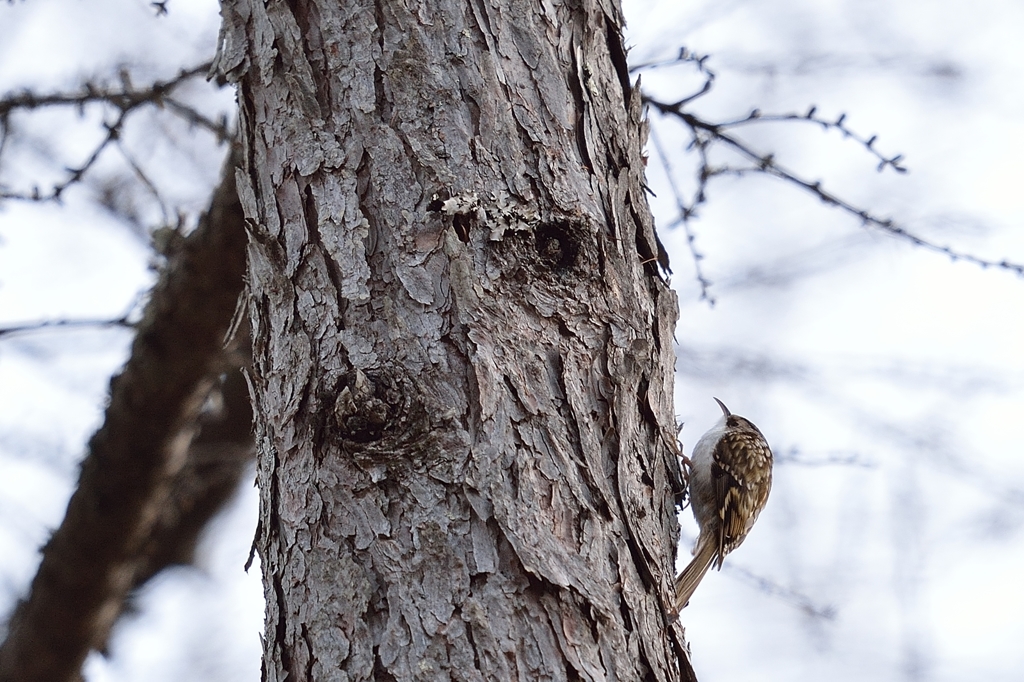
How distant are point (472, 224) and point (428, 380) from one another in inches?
10.5

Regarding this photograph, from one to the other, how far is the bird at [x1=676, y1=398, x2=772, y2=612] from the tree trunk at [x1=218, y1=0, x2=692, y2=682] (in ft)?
6.02

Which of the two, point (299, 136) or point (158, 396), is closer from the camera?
point (299, 136)

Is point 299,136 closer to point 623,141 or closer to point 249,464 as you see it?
point 623,141

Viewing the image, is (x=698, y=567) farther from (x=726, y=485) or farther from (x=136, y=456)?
(x=136, y=456)

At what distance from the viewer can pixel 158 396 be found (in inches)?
108

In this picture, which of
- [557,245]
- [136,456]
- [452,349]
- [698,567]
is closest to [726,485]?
Answer: [698,567]

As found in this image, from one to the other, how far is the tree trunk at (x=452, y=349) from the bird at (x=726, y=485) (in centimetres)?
A: 183

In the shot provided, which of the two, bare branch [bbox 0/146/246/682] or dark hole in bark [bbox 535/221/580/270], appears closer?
dark hole in bark [bbox 535/221/580/270]

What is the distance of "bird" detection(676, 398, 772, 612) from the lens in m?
3.41

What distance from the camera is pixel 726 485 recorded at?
137 inches

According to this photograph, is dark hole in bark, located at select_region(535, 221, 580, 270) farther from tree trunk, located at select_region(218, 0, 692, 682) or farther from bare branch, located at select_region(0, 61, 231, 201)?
bare branch, located at select_region(0, 61, 231, 201)

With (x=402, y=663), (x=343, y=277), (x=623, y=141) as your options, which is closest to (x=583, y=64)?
(x=623, y=141)

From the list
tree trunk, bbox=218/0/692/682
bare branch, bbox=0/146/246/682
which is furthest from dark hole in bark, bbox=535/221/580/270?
bare branch, bbox=0/146/246/682

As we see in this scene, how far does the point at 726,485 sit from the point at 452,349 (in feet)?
7.47
